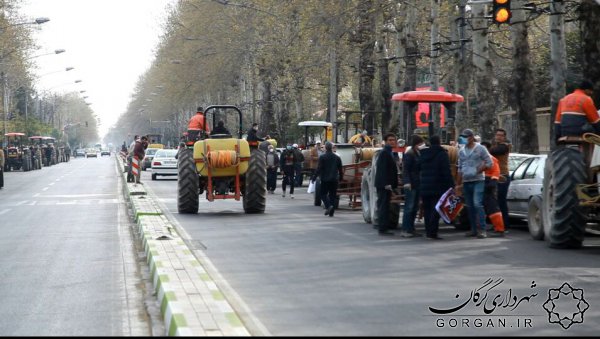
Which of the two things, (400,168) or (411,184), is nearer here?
(411,184)

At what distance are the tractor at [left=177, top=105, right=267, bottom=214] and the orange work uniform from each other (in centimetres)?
1001

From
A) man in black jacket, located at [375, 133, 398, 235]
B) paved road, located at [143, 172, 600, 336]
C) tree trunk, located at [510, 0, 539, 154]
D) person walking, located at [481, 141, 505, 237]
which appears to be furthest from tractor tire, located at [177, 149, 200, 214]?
tree trunk, located at [510, 0, 539, 154]

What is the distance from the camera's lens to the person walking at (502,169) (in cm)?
1984

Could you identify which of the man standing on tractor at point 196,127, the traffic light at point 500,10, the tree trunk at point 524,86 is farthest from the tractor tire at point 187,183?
the tree trunk at point 524,86

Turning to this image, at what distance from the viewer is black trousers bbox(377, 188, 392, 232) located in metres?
19.3

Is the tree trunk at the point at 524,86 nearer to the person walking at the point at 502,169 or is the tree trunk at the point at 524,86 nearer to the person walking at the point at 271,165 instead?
the person walking at the point at 271,165

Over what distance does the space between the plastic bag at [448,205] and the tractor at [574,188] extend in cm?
236

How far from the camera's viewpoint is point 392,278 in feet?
41.8

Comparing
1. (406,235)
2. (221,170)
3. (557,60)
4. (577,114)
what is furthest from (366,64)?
(577,114)

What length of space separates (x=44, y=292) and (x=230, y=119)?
8025cm

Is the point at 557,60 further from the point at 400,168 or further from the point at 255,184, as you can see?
the point at 255,184

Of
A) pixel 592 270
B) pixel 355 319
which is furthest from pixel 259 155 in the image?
pixel 355 319

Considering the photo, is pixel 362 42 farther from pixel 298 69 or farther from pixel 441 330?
pixel 441 330

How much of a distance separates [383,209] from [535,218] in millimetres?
2640
